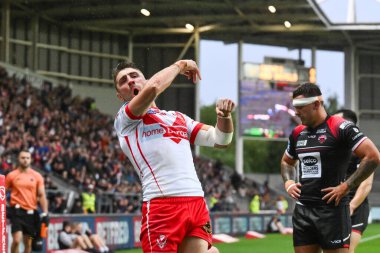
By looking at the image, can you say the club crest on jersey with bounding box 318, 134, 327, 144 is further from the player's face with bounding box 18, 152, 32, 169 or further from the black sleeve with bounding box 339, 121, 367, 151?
the player's face with bounding box 18, 152, 32, 169

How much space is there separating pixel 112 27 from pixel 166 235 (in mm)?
45384

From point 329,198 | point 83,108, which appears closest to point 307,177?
point 329,198

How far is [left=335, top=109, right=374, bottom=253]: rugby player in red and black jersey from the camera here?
10.1 meters

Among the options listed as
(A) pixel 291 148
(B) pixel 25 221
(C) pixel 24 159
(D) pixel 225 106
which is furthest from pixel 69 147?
(D) pixel 225 106

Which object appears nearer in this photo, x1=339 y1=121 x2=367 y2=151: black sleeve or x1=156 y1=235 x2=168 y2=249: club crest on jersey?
x1=156 y1=235 x2=168 y2=249: club crest on jersey

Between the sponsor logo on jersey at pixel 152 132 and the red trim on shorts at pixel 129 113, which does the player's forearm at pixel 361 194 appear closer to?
the sponsor logo on jersey at pixel 152 132

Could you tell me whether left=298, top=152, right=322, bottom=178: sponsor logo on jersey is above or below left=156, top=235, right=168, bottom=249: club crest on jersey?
above

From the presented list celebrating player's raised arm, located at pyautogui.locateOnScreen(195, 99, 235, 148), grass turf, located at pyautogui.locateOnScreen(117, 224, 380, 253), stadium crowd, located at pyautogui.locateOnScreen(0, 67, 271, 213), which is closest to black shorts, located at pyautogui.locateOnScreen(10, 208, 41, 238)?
grass turf, located at pyautogui.locateOnScreen(117, 224, 380, 253)

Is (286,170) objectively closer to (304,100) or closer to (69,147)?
(304,100)

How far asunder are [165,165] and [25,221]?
10.3 m

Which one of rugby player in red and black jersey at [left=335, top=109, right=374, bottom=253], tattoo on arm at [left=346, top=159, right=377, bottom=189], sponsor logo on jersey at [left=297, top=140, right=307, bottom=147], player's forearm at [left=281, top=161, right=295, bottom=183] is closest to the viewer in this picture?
tattoo on arm at [left=346, top=159, right=377, bottom=189]

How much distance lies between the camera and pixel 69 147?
35.8 m

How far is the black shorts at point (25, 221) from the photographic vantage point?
16.9 m

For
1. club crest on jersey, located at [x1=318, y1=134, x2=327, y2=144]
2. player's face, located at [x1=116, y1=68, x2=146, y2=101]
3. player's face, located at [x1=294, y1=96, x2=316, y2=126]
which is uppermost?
player's face, located at [x1=116, y1=68, x2=146, y2=101]
